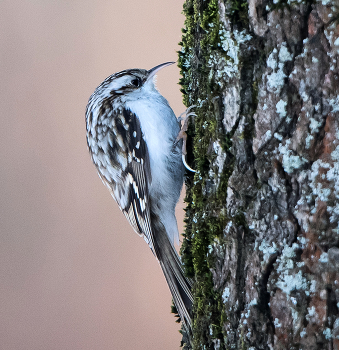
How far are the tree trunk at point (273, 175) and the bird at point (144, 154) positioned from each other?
21.8 inches

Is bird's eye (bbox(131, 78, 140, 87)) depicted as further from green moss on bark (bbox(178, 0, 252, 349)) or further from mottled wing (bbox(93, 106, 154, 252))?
green moss on bark (bbox(178, 0, 252, 349))

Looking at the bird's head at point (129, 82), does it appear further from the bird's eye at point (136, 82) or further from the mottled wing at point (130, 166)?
the mottled wing at point (130, 166)

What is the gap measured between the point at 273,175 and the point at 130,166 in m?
1.06

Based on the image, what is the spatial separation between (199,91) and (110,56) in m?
2.09

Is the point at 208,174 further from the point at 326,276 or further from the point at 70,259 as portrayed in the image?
the point at 70,259

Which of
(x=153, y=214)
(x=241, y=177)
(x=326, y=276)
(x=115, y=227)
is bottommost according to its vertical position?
(x=326, y=276)

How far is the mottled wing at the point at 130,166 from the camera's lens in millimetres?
1890

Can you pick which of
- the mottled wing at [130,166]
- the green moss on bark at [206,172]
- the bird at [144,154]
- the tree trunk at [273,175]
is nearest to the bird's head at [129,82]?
the bird at [144,154]

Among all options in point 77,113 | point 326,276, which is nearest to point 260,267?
point 326,276

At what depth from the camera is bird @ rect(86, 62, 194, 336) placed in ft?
6.07

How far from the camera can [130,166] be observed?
1.96m

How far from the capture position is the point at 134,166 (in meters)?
1.93

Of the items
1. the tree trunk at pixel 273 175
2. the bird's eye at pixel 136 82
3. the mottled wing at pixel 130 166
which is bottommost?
the tree trunk at pixel 273 175

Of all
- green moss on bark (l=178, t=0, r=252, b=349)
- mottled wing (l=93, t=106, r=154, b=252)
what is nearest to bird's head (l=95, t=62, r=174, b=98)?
mottled wing (l=93, t=106, r=154, b=252)
